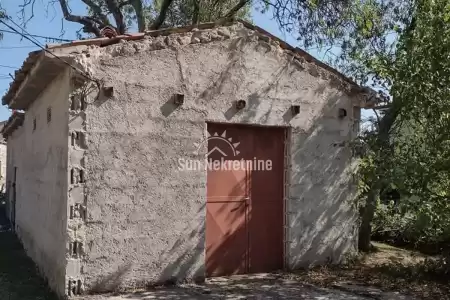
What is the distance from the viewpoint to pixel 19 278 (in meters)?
7.52

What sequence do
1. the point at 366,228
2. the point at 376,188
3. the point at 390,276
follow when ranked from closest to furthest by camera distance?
the point at 390,276
the point at 376,188
the point at 366,228

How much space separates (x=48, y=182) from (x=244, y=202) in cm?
311

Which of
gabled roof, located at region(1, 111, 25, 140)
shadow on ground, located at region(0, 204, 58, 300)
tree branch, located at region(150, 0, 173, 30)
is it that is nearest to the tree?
tree branch, located at region(150, 0, 173, 30)

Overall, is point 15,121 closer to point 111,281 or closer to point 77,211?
point 77,211

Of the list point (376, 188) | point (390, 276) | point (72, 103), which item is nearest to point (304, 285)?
point (390, 276)

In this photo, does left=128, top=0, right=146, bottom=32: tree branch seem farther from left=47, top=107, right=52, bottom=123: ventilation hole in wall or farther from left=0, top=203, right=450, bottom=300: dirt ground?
left=0, top=203, right=450, bottom=300: dirt ground

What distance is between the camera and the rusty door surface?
7.21m

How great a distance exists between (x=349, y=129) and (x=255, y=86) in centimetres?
210

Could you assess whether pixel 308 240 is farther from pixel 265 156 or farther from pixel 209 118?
pixel 209 118

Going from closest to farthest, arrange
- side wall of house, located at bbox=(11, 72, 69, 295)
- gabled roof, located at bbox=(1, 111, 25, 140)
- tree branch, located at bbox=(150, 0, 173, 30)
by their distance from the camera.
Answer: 1. side wall of house, located at bbox=(11, 72, 69, 295)
2. gabled roof, located at bbox=(1, 111, 25, 140)
3. tree branch, located at bbox=(150, 0, 173, 30)

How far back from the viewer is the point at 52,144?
7.11 m

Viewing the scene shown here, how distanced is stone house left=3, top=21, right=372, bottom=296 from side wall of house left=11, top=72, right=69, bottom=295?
1.6 inches

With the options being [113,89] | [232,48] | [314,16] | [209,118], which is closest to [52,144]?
[113,89]

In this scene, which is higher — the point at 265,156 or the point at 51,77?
the point at 51,77
